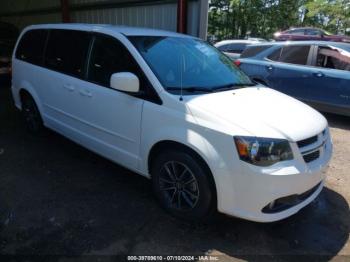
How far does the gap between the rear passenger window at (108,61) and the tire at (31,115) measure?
1745 millimetres

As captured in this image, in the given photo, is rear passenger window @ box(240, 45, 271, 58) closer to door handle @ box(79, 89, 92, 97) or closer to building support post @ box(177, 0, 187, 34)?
building support post @ box(177, 0, 187, 34)

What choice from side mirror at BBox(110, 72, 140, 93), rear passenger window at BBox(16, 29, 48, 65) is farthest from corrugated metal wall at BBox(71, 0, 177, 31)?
side mirror at BBox(110, 72, 140, 93)

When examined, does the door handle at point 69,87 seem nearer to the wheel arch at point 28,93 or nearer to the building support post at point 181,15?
the wheel arch at point 28,93

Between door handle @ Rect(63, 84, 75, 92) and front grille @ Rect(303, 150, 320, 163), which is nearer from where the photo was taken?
front grille @ Rect(303, 150, 320, 163)

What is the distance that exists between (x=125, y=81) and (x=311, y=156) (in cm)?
177

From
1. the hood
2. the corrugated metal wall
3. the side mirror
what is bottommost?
the hood

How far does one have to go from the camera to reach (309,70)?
698cm

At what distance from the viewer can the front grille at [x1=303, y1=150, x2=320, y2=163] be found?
2.99m

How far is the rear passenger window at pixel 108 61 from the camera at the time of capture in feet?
12.1

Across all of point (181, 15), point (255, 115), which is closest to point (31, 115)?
point (181, 15)

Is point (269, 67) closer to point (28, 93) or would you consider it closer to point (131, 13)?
point (131, 13)

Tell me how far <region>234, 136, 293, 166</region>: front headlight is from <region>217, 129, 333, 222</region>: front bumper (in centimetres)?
5

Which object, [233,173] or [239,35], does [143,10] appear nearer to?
[233,173]

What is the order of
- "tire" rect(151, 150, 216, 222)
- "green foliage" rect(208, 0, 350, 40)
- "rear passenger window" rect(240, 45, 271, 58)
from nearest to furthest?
"tire" rect(151, 150, 216, 222) → "rear passenger window" rect(240, 45, 271, 58) → "green foliage" rect(208, 0, 350, 40)
